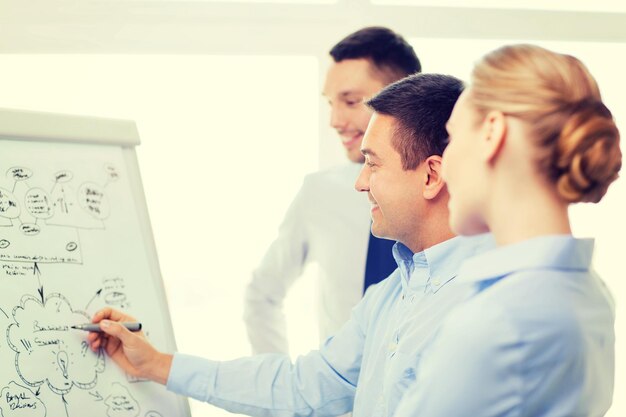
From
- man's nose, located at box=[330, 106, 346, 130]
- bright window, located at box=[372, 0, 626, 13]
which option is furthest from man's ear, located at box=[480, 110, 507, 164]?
bright window, located at box=[372, 0, 626, 13]

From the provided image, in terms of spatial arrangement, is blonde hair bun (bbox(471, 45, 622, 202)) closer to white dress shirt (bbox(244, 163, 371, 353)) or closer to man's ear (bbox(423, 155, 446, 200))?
man's ear (bbox(423, 155, 446, 200))

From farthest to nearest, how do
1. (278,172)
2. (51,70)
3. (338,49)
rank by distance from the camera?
(278,172)
(51,70)
(338,49)

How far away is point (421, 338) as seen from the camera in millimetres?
1488

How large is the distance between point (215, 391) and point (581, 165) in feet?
3.55

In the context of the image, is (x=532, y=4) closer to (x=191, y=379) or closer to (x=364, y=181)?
(x=364, y=181)

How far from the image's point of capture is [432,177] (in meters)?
1.61

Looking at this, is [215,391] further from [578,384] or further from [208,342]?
[208,342]

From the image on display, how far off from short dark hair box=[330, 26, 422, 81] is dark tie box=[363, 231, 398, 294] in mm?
515

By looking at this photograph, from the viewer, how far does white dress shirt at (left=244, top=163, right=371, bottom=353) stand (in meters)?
2.49

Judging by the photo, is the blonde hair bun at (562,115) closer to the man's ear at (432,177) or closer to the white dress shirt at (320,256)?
the man's ear at (432,177)

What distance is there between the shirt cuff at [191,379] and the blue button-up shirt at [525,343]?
2.74ft

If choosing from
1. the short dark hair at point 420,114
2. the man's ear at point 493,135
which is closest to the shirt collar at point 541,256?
the man's ear at point 493,135

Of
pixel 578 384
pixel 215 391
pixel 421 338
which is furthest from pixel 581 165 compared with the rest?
pixel 215 391

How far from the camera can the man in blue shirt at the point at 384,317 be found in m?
1.55
